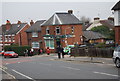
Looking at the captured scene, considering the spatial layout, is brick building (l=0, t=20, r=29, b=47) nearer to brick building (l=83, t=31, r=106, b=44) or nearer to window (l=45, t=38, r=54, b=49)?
window (l=45, t=38, r=54, b=49)

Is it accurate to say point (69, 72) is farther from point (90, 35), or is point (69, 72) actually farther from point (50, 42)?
point (90, 35)

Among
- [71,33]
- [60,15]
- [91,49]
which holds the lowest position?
[91,49]

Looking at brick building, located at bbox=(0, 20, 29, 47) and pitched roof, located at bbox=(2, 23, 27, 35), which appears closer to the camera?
brick building, located at bbox=(0, 20, 29, 47)

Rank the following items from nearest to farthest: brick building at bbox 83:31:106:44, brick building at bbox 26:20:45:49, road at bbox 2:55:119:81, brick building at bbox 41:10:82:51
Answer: road at bbox 2:55:119:81
brick building at bbox 41:10:82:51
brick building at bbox 83:31:106:44
brick building at bbox 26:20:45:49

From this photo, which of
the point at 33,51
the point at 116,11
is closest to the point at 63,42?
the point at 33,51

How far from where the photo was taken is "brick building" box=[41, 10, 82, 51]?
55263mm

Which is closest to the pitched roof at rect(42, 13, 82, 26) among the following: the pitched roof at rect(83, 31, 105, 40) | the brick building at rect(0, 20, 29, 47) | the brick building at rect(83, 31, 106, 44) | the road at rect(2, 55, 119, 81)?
the brick building at rect(83, 31, 106, 44)

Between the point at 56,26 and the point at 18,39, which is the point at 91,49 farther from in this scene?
the point at 18,39

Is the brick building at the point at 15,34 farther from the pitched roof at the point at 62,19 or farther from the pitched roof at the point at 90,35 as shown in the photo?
the pitched roof at the point at 90,35

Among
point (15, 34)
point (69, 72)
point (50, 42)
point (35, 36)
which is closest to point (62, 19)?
point (50, 42)

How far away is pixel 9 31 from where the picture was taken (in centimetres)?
7625

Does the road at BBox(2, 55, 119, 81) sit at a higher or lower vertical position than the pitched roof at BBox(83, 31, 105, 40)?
lower

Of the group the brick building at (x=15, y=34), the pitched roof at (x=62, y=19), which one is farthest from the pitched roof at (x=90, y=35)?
the brick building at (x=15, y=34)

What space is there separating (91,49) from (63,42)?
22813 millimetres
